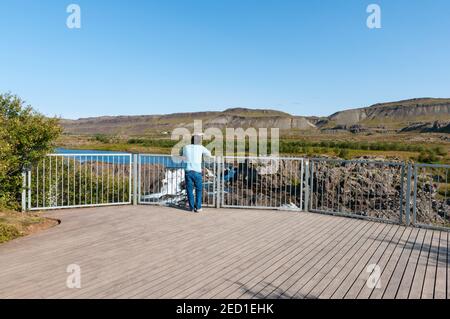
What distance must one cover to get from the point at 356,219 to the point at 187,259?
448cm

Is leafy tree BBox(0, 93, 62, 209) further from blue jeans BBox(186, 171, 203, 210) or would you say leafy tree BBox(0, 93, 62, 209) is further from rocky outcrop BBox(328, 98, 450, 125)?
rocky outcrop BBox(328, 98, 450, 125)

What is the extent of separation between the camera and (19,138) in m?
7.12

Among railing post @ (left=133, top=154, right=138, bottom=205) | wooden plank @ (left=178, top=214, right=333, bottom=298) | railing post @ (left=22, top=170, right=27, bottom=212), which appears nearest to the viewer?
wooden plank @ (left=178, top=214, right=333, bottom=298)

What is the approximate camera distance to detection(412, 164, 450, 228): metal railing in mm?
6824

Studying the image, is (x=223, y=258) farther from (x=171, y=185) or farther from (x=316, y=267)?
(x=171, y=185)

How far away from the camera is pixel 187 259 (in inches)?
185

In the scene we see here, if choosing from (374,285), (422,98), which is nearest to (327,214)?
(374,285)

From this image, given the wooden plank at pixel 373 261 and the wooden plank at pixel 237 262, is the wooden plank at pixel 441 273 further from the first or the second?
the wooden plank at pixel 237 262

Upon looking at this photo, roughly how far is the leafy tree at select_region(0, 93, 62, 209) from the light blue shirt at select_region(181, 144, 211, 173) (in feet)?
9.11

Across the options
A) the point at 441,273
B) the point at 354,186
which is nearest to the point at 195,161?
the point at 441,273

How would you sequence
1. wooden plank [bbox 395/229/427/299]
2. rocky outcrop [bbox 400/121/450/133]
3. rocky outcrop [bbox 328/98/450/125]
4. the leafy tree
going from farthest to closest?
1. rocky outcrop [bbox 328/98/450/125]
2. rocky outcrop [bbox 400/121/450/133]
3. the leafy tree
4. wooden plank [bbox 395/229/427/299]

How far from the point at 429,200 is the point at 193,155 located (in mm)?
6941

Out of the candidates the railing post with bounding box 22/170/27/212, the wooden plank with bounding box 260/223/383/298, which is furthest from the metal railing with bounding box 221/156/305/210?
the railing post with bounding box 22/170/27/212
